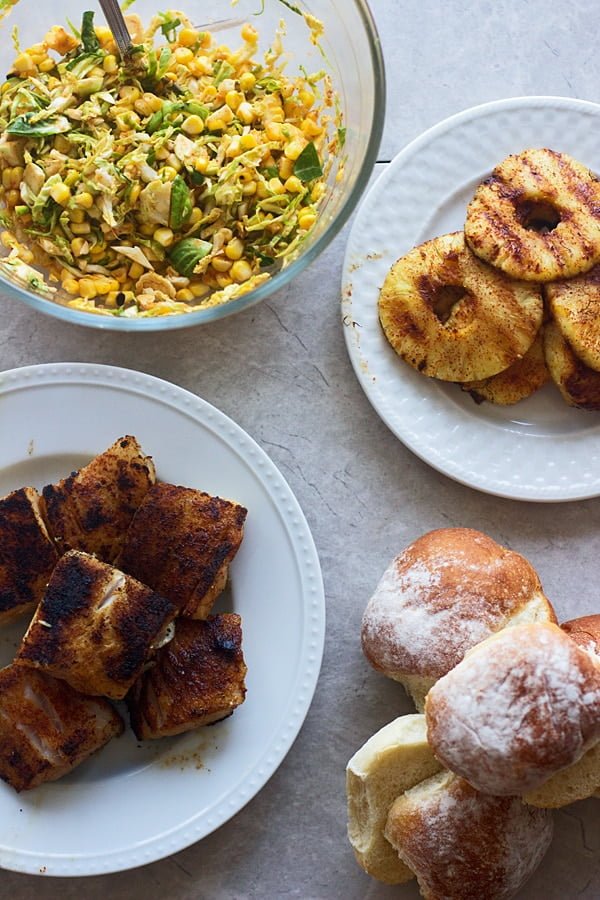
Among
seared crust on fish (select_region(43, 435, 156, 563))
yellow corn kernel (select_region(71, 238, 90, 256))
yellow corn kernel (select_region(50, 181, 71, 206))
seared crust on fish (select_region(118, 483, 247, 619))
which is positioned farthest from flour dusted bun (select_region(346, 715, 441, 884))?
yellow corn kernel (select_region(50, 181, 71, 206))

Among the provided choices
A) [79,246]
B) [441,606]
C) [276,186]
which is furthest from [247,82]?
[441,606]

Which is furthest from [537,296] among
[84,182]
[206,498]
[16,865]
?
[16,865]

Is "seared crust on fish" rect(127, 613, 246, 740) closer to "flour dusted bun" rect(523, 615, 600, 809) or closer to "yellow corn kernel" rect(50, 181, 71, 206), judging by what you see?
"flour dusted bun" rect(523, 615, 600, 809)

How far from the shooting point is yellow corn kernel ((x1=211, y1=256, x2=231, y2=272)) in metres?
2.50

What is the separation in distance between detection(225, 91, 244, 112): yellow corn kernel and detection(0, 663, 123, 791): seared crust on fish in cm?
161

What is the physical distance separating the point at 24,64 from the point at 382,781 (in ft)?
7.02

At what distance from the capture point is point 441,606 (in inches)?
95.7

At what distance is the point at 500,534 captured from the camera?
9.06 ft

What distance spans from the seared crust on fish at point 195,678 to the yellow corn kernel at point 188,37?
1568mm

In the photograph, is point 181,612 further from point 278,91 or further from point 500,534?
point 278,91

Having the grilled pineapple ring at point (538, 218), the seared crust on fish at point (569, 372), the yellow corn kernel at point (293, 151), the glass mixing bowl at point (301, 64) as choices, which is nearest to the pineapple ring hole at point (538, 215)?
the grilled pineapple ring at point (538, 218)

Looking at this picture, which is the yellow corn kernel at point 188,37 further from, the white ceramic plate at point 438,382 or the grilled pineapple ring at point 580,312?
the grilled pineapple ring at point 580,312

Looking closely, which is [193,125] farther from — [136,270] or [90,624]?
[90,624]

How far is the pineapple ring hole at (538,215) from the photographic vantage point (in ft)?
8.63
